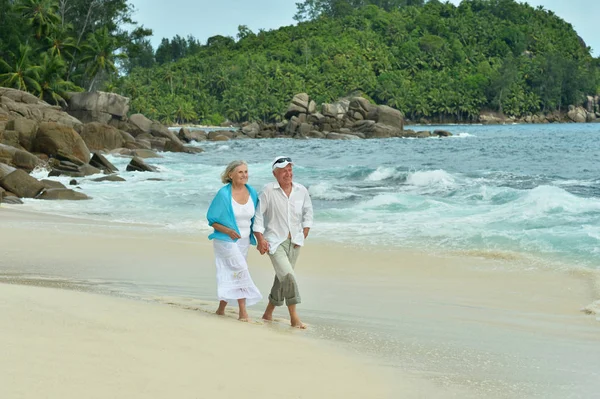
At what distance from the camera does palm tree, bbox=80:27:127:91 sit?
51.2 meters

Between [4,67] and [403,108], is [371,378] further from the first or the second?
[403,108]

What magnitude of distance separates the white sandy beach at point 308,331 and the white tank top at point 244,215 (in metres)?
0.74

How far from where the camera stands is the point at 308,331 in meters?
5.97

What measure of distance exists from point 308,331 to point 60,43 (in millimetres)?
49173

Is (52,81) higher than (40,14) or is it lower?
lower

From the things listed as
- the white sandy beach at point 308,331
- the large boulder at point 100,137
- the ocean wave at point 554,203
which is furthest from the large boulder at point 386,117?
the white sandy beach at point 308,331

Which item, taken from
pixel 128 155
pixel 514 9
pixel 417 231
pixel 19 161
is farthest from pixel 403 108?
pixel 417 231

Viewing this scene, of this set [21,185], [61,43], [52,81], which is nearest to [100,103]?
[52,81]

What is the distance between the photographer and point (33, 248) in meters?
9.77

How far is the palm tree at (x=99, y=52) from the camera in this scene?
51.2 meters

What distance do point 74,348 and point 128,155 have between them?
3160 centimetres

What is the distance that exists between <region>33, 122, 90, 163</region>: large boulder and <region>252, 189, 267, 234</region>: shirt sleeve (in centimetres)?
2083

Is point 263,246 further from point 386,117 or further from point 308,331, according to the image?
point 386,117

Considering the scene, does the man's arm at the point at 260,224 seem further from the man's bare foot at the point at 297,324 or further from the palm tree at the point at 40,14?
the palm tree at the point at 40,14
